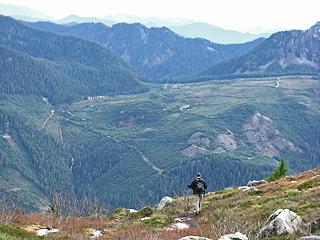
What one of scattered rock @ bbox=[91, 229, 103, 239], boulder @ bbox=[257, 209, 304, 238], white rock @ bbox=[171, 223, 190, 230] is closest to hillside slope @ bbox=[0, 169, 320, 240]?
white rock @ bbox=[171, 223, 190, 230]

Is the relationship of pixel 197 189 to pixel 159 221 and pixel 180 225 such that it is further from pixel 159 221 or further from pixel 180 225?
pixel 180 225

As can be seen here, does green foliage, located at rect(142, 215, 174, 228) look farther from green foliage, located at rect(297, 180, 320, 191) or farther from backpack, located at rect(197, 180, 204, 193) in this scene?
green foliage, located at rect(297, 180, 320, 191)

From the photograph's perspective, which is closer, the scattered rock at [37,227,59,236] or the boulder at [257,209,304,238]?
the boulder at [257,209,304,238]

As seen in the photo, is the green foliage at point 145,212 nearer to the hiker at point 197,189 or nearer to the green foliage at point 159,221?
the hiker at point 197,189

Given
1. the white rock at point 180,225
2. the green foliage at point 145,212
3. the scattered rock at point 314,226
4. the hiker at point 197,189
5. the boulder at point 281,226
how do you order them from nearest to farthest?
1. the scattered rock at point 314,226
2. the boulder at point 281,226
3. the white rock at point 180,225
4. the hiker at point 197,189
5. the green foliage at point 145,212

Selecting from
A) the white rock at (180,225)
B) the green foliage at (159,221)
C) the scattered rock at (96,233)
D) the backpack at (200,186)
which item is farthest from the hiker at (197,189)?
the scattered rock at (96,233)

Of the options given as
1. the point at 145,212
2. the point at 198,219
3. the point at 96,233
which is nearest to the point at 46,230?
the point at 96,233

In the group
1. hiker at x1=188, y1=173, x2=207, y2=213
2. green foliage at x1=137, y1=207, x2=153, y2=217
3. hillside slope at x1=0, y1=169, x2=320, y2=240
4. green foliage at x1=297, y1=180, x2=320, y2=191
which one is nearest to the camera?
hillside slope at x1=0, y1=169, x2=320, y2=240

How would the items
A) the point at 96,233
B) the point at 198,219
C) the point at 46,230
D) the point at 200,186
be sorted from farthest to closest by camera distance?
the point at 200,186 → the point at 198,219 → the point at 46,230 → the point at 96,233

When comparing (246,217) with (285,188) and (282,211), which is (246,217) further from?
(285,188)

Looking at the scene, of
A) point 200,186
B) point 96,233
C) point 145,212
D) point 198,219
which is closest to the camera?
point 96,233

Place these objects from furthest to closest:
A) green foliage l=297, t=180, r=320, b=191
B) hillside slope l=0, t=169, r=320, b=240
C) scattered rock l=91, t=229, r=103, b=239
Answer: green foliage l=297, t=180, r=320, b=191
scattered rock l=91, t=229, r=103, b=239
hillside slope l=0, t=169, r=320, b=240

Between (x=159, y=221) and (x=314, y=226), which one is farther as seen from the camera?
(x=159, y=221)

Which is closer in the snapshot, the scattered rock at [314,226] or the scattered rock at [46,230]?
the scattered rock at [314,226]
